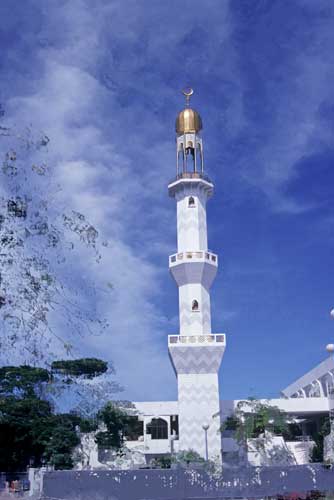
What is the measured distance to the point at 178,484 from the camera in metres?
24.0

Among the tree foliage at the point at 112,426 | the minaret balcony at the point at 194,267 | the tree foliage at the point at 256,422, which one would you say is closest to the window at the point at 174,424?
the tree foliage at the point at 112,426

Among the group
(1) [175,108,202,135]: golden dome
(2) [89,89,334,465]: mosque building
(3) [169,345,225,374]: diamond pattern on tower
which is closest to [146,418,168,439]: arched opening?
(2) [89,89,334,465]: mosque building

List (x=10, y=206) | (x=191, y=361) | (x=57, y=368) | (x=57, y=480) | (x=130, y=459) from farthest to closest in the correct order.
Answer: (x=57, y=368)
(x=130, y=459)
(x=191, y=361)
(x=57, y=480)
(x=10, y=206)

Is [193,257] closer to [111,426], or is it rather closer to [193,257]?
[193,257]

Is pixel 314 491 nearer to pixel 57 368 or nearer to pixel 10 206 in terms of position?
pixel 10 206

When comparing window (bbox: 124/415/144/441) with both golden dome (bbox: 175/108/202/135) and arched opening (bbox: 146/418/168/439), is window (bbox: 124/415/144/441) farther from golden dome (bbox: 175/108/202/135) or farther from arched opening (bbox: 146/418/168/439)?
golden dome (bbox: 175/108/202/135)

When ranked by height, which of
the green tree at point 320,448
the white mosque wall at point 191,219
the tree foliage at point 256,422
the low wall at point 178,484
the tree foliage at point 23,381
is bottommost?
the low wall at point 178,484

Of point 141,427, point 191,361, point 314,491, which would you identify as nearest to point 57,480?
point 314,491

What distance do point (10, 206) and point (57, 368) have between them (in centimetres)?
3255

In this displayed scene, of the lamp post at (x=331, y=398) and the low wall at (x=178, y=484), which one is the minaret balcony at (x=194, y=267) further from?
the low wall at (x=178, y=484)

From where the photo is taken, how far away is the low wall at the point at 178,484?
23.4m

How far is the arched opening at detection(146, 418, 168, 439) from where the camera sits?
47.5m

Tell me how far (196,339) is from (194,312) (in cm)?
201

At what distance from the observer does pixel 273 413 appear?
41500mm
